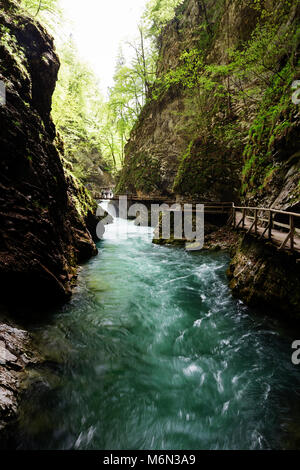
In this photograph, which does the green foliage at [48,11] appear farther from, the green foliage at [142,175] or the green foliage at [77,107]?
the green foliage at [142,175]

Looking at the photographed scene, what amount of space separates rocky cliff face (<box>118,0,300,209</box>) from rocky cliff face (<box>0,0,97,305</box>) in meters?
7.10

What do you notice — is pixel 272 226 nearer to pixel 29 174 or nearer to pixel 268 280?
pixel 268 280

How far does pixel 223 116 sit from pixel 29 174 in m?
14.8

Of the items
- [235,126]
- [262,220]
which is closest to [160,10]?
[235,126]

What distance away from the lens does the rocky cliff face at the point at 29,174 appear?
4555 mm

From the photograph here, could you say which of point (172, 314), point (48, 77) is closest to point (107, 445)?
point (172, 314)

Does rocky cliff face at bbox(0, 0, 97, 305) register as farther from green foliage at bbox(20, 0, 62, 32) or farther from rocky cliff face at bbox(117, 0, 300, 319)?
rocky cliff face at bbox(117, 0, 300, 319)

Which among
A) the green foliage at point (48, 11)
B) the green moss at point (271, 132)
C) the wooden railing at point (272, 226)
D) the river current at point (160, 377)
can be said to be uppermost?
the green foliage at point (48, 11)

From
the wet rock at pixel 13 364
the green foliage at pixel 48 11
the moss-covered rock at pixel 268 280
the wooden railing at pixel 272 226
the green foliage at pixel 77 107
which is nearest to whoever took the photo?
the wet rock at pixel 13 364

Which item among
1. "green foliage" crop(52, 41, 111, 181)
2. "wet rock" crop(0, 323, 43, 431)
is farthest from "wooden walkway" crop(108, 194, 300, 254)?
"green foliage" crop(52, 41, 111, 181)

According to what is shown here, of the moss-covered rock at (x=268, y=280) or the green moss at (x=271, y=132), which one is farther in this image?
the green moss at (x=271, y=132)

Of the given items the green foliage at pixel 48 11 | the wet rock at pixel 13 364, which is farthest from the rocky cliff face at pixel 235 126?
the green foliage at pixel 48 11

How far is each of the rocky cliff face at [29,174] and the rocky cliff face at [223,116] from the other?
710cm

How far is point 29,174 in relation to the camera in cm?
524
